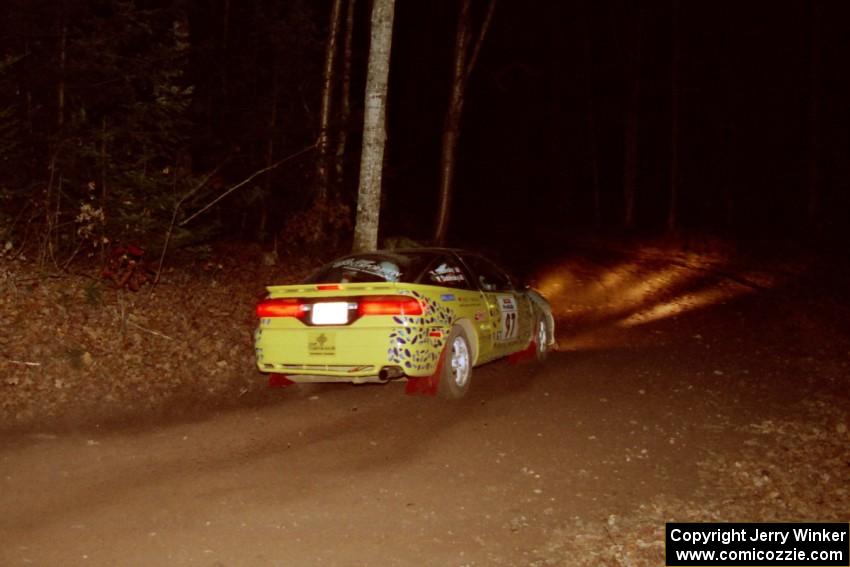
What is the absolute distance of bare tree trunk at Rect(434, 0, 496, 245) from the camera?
1928cm

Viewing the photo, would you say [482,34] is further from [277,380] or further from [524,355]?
[277,380]

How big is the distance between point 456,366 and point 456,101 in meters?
12.2

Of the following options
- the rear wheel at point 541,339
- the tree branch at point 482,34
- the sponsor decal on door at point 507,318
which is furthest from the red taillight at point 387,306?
the tree branch at point 482,34

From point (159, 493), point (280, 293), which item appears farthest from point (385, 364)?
point (159, 493)

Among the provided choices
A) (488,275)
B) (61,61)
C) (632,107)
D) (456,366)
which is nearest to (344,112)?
(61,61)

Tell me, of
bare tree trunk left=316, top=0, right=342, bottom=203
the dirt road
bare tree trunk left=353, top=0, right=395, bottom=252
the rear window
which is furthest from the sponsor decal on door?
bare tree trunk left=316, top=0, right=342, bottom=203

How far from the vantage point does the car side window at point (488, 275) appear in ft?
31.0

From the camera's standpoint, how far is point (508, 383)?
923cm

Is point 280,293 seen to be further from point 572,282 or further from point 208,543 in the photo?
point 572,282

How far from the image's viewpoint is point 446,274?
8680mm

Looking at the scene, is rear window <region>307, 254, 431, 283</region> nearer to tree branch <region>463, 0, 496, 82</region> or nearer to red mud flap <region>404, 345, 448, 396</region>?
red mud flap <region>404, 345, 448, 396</region>

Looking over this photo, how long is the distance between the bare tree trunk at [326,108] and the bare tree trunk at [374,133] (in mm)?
2315

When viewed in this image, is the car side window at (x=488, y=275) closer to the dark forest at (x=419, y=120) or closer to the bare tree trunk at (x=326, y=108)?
the dark forest at (x=419, y=120)

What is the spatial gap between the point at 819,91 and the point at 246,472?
3249 centimetres
